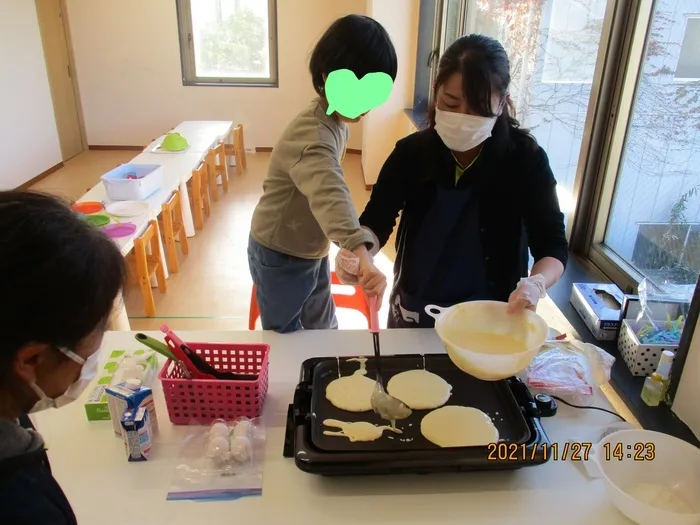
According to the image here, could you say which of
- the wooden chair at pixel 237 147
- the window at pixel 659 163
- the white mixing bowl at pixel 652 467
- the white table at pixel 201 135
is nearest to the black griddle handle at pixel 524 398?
the white mixing bowl at pixel 652 467

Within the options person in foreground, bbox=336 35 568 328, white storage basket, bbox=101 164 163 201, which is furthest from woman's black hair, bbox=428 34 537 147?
white storage basket, bbox=101 164 163 201

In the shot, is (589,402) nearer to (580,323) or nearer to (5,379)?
(580,323)

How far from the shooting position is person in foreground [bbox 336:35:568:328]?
130 cm

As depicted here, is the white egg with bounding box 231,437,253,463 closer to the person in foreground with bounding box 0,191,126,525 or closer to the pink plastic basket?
the pink plastic basket

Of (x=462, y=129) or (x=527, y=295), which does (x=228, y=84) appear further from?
(x=527, y=295)

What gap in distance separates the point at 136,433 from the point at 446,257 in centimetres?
81

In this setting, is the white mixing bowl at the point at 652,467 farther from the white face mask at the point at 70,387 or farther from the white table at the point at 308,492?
the white face mask at the point at 70,387

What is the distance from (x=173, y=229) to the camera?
3.62 metres

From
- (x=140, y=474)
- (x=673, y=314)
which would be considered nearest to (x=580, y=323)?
(x=673, y=314)

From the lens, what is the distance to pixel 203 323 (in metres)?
2.96

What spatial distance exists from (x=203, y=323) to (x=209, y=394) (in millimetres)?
1918

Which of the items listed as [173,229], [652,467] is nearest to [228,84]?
[173,229]

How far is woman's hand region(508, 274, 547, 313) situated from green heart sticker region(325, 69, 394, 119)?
0.51 meters

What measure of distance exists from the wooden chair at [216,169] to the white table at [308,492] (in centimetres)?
→ 381
